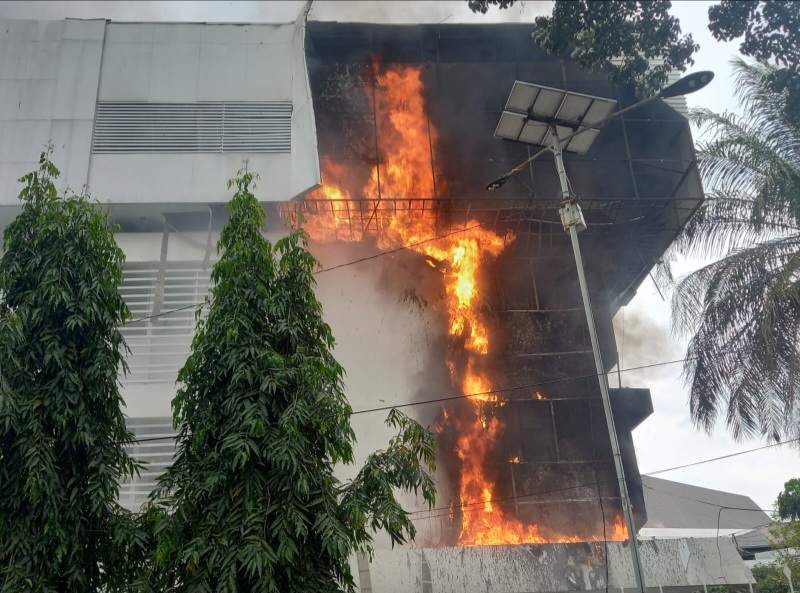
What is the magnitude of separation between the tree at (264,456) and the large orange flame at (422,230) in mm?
11478

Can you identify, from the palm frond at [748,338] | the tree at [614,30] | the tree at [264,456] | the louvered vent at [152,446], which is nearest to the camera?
the tree at [264,456]

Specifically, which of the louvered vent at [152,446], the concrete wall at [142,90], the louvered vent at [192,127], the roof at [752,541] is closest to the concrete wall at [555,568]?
the louvered vent at [152,446]

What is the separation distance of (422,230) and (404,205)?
120 cm

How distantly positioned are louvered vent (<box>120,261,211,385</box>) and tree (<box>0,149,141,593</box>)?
32.0 feet

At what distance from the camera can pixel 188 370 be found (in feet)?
28.0

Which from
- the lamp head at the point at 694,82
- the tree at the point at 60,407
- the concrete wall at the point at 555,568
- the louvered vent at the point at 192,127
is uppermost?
the louvered vent at the point at 192,127

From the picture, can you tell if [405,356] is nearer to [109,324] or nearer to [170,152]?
[170,152]

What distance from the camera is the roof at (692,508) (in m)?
58.3

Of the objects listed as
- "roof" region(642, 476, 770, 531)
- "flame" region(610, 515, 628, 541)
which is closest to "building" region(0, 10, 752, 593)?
"flame" region(610, 515, 628, 541)

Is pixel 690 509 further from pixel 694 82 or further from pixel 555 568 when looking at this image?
pixel 694 82

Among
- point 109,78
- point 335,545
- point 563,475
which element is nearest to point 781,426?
point 563,475

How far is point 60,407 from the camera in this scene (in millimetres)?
8180

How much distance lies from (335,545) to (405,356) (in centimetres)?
1401

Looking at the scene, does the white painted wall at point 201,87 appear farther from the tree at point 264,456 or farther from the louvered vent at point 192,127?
the tree at point 264,456
